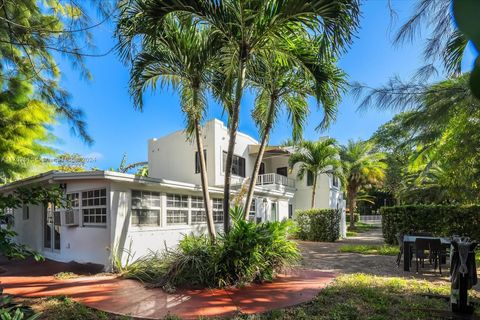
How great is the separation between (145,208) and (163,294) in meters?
4.20

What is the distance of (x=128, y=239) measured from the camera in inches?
385

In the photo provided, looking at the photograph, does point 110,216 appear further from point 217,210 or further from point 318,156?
point 318,156

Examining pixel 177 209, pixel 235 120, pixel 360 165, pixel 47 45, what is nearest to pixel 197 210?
pixel 177 209

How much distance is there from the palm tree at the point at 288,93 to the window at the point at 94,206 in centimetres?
415

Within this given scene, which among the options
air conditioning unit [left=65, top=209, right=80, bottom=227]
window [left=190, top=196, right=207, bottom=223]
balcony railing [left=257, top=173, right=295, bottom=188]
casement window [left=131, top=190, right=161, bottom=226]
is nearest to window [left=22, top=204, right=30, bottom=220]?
air conditioning unit [left=65, top=209, right=80, bottom=227]

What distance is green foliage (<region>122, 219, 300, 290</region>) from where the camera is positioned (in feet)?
24.2

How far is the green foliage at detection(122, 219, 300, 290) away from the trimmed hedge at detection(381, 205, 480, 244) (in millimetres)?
9097

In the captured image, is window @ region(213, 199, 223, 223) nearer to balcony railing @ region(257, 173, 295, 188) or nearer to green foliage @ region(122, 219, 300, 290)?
green foliage @ region(122, 219, 300, 290)

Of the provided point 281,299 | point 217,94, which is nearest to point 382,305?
point 281,299

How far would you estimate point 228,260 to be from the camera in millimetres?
7426

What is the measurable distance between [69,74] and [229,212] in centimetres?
465

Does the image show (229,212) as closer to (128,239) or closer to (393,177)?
(128,239)

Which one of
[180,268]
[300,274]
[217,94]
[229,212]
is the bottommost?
[300,274]

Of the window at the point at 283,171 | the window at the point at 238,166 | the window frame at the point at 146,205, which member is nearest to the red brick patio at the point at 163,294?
the window frame at the point at 146,205
